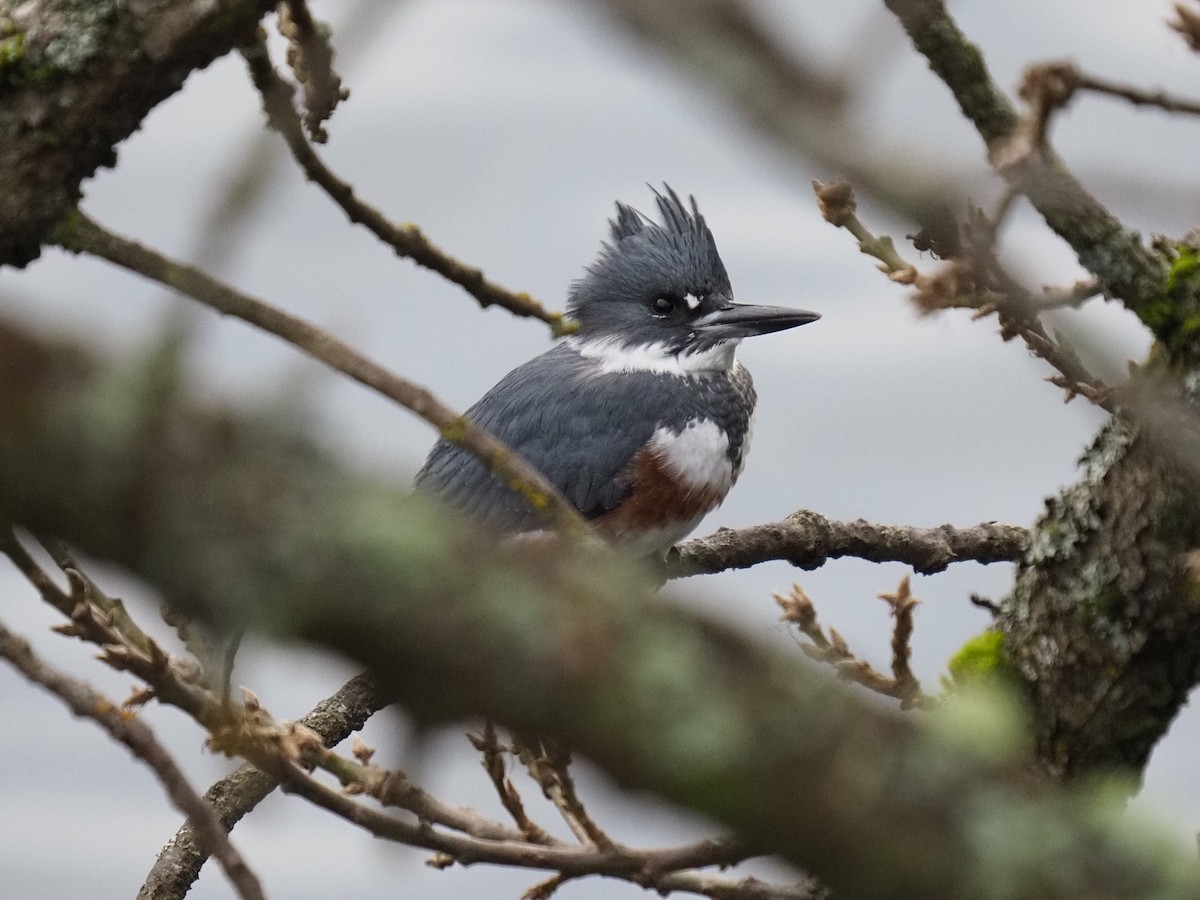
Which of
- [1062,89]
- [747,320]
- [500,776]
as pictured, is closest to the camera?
[1062,89]

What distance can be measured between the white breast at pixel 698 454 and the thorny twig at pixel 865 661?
1.03 metres

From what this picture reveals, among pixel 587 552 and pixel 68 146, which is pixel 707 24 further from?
pixel 68 146

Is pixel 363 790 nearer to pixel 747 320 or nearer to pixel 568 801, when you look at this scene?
pixel 568 801

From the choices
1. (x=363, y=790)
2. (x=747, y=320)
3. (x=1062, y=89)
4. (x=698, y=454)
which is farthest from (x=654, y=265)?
(x=1062, y=89)

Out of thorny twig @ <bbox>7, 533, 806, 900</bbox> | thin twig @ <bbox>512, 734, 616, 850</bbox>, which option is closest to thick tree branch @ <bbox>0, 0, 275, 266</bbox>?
thorny twig @ <bbox>7, 533, 806, 900</bbox>

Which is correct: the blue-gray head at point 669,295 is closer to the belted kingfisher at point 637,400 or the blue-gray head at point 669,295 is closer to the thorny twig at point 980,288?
the belted kingfisher at point 637,400

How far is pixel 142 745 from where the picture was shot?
4.59 feet

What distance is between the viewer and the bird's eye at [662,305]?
156 inches

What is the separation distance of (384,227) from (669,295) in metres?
2.32

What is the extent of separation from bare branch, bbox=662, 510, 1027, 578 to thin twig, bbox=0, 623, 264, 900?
5.77 feet

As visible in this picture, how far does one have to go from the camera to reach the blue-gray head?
3.88 metres

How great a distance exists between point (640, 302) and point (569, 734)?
312 cm

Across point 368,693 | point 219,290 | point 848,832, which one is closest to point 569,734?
point 848,832

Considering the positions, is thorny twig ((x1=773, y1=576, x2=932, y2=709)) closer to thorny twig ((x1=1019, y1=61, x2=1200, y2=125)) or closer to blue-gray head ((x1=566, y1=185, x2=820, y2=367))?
thorny twig ((x1=1019, y1=61, x2=1200, y2=125))
